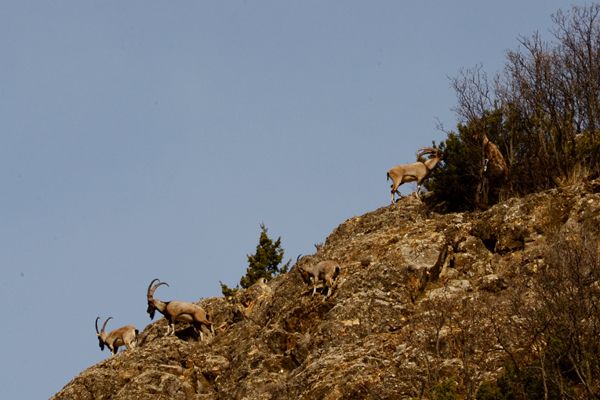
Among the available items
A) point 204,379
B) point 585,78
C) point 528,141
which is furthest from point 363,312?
point 585,78

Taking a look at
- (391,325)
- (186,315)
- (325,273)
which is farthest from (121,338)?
(391,325)

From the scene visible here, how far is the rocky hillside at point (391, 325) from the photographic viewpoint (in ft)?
92.4

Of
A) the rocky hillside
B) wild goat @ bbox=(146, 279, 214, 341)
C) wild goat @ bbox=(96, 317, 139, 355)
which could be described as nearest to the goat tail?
the rocky hillside

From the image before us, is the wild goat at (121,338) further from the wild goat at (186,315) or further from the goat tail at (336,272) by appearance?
the goat tail at (336,272)

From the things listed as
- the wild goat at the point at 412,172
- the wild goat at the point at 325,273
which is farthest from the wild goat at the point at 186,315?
the wild goat at the point at 412,172

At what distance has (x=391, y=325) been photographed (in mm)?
31516

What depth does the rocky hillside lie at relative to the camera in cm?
2816

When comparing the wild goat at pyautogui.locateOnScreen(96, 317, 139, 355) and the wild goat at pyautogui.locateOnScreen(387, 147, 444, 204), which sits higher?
the wild goat at pyautogui.locateOnScreen(387, 147, 444, 204)

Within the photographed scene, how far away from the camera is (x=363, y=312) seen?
32.1m

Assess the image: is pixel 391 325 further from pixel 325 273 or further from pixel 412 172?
pixel 412 172

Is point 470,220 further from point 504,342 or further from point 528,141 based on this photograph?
point 504,342

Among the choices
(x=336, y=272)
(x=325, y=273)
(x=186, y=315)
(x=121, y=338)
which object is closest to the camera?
(x=325, y=273)

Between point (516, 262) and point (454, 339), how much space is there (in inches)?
185

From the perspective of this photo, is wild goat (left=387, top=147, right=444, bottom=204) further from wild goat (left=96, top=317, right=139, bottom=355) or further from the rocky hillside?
wild goat (left=96, top=317, right=139, bottom=355)
